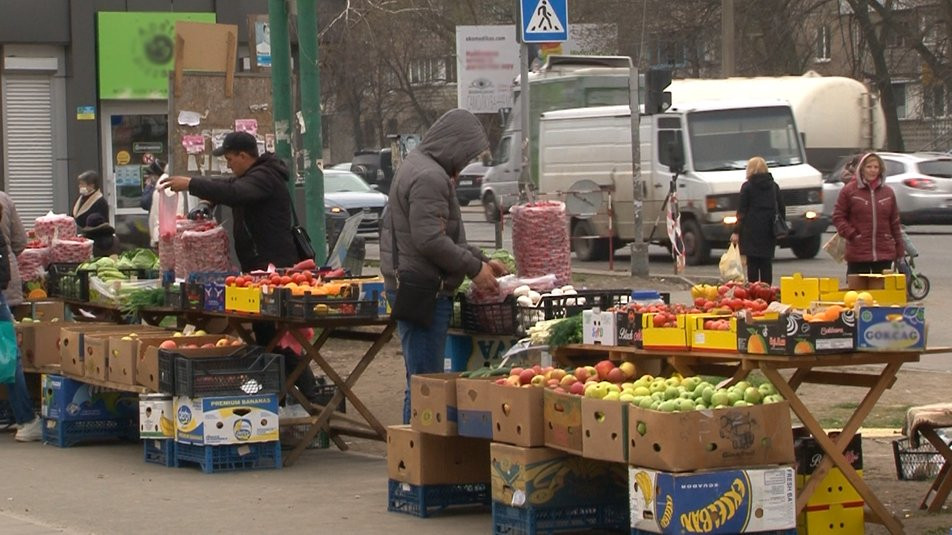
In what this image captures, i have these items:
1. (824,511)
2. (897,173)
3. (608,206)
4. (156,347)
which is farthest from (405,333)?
(897,173)

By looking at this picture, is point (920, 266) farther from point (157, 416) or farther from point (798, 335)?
point (798, 335)

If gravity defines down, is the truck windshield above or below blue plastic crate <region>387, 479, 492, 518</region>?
above

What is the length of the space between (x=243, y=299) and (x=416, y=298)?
1750 millimetres

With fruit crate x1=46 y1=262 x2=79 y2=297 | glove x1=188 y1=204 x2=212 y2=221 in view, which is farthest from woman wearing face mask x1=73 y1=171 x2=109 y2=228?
glove x1=188 y1=204 x2=212 y2=221

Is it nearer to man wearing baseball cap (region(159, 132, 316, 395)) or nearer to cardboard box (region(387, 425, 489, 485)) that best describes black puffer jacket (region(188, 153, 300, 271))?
man wearing baseball cap (region(159, 132, 316, 395))

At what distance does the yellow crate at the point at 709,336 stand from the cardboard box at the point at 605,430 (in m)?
0.59

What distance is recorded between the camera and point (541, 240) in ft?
34.8

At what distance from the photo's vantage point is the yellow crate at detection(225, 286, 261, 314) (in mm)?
10445

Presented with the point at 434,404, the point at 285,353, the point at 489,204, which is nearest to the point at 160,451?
the point at 285,353

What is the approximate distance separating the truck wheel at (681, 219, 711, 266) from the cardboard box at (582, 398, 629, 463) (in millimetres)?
18195

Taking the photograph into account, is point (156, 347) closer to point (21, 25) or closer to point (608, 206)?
point (21, 25)

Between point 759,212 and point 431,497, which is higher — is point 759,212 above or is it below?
above

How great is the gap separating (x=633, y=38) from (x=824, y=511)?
43548 millimetres

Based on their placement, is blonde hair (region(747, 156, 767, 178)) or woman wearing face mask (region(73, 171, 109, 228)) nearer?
woman wearing face mask (region(73, 171, 109, 228))
